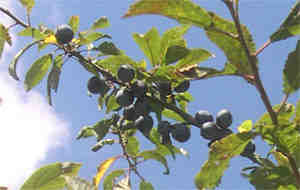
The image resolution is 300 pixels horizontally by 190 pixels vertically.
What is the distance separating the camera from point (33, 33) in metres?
1.77

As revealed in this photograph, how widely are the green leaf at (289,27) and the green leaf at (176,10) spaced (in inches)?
9.0

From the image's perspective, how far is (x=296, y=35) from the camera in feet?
4.14

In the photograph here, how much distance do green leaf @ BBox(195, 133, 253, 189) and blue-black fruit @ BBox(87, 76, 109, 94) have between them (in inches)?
28.6

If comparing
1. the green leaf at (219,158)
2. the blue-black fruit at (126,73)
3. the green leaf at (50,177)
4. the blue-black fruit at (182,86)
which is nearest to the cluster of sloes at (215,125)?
the blue-black fruit at (182,86)

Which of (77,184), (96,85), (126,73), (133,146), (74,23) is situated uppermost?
(74,23)

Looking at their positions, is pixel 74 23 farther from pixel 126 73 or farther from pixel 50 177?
pixel 50 177

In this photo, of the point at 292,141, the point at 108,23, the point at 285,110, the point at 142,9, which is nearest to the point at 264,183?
the point at 292,141

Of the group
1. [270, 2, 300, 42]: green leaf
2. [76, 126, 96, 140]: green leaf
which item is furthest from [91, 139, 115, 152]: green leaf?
[270, 2, 300, 42]: green leaf

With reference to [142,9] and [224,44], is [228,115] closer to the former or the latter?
[224,44]

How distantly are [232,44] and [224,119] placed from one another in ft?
1.60

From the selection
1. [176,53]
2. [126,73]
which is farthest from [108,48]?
[176,53]

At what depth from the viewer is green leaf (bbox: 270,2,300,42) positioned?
4.00ft

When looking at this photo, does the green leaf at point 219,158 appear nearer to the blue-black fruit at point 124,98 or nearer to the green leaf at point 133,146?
the blue-black fruit at point 124,98

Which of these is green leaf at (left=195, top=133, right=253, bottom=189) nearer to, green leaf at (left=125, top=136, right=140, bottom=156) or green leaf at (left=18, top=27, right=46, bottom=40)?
green leaf at (left=125, top=136, right=140, bottom=156)
